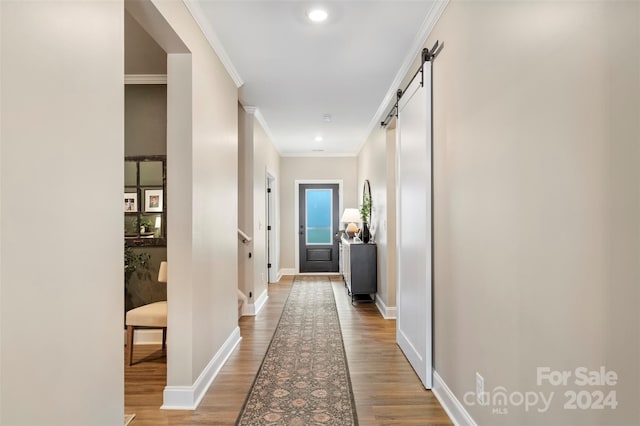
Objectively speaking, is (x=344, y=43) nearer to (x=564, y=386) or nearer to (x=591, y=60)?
(x=591, y=60)

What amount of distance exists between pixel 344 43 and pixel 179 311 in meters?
2.28

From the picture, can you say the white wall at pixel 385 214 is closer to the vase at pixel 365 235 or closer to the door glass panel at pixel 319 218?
the vase at pixel 365 235

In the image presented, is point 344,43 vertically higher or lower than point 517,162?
higher

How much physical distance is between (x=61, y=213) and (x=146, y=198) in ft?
8.70

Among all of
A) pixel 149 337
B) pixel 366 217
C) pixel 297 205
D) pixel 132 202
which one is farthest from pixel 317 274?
pixel 132 202

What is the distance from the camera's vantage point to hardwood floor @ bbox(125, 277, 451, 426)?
2.25m

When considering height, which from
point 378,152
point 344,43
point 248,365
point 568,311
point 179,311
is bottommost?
point 248,365

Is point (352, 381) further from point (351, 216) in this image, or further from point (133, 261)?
point (351, 216)

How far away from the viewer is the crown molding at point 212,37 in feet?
7.70

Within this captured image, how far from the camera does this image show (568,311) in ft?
3.99

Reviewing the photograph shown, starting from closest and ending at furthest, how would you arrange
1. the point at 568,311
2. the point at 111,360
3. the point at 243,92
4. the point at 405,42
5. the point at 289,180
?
the point at 568,311 → the point at 111,360 → the point at 405,42 → the point at 243,92 → the point at 289,180

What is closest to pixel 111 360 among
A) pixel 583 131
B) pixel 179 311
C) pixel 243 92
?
pixel 179 311

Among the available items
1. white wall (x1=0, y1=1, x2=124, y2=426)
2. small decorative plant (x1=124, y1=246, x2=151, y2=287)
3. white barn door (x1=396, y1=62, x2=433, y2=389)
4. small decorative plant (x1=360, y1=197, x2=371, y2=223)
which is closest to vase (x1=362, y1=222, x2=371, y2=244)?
small decorative plant (x1=360, y1=197, x2=371, y2=223)

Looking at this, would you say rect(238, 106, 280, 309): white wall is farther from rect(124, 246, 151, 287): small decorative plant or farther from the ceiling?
rect(124, 246, 151, 287): small decorative plant
